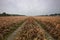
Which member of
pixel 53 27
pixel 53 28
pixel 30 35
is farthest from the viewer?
pixel 53 27

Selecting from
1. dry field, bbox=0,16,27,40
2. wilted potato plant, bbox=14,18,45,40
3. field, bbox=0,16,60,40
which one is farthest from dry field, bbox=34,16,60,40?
dry field, bbox=0,16,27,40

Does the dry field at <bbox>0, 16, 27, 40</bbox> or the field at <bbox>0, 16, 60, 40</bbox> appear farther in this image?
the dry field at <bbox>0, 16, 27, 40</bbox>

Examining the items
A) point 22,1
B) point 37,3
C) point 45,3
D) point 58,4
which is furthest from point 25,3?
point 58,4

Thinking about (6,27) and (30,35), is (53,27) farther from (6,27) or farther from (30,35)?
(6,27)

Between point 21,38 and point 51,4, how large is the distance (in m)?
4.34

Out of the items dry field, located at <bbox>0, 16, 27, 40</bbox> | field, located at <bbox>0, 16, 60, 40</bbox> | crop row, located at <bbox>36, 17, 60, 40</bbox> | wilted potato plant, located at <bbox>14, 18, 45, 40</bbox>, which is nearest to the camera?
wilted potato plant, located at <bbox>14, 18, 45, 40</bbox>

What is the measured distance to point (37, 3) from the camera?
955 centimetres

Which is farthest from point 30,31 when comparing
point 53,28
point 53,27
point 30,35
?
point 53,27

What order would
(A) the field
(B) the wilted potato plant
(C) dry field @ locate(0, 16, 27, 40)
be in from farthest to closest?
(C) dry field @ locate(0, 16, 27, 40) < (A) the field < (B) the wilted potato plant

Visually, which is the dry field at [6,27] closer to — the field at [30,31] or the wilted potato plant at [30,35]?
the field at [30,31]

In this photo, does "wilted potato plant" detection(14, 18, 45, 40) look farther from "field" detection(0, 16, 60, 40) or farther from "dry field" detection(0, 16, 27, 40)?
"dry field" detection(0, 16, 27, 40)

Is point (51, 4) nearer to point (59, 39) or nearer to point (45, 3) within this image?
A: point (45, 3)

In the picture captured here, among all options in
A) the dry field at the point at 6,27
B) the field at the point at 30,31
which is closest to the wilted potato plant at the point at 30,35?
the field at the point at 30,31

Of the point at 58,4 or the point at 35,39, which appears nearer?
the point at 35,39
